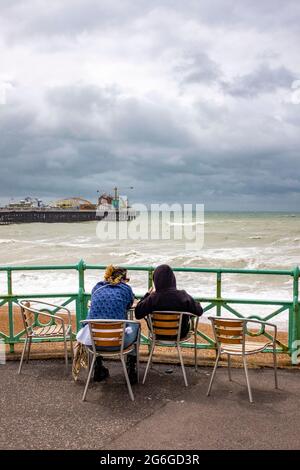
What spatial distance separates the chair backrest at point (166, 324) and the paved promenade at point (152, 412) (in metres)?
0.58

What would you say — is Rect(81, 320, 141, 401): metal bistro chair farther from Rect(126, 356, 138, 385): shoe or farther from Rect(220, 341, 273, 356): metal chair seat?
Rect(220, 341, 273, 356): metal chair seat

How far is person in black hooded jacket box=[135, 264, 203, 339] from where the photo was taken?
4.86m

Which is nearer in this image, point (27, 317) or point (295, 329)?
point (27, 317)

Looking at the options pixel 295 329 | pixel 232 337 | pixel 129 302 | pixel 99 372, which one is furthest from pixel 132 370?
pixel 295 329

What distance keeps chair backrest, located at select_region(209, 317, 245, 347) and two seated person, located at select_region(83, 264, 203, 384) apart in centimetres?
30

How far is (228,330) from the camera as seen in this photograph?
4.61 meters

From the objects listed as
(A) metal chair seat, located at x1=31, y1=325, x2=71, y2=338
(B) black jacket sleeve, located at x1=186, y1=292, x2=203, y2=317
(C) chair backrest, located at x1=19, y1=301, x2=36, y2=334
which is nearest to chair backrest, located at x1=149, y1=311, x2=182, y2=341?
(B) black jacket sleeve, located at x1=186, y1=292, x2=203, y2=317

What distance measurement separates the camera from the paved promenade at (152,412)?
143 inches

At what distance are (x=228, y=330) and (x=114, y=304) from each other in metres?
1.25

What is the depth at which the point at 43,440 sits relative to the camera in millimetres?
3645

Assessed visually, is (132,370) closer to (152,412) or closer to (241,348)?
(152,412)

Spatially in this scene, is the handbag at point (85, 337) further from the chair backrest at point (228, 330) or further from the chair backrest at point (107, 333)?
the chair backrest at point (228, 330)

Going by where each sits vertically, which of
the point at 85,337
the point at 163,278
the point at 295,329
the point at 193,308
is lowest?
the point at 295,329

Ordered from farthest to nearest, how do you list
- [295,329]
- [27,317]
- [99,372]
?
[295,329], [27,317], [99,372]
